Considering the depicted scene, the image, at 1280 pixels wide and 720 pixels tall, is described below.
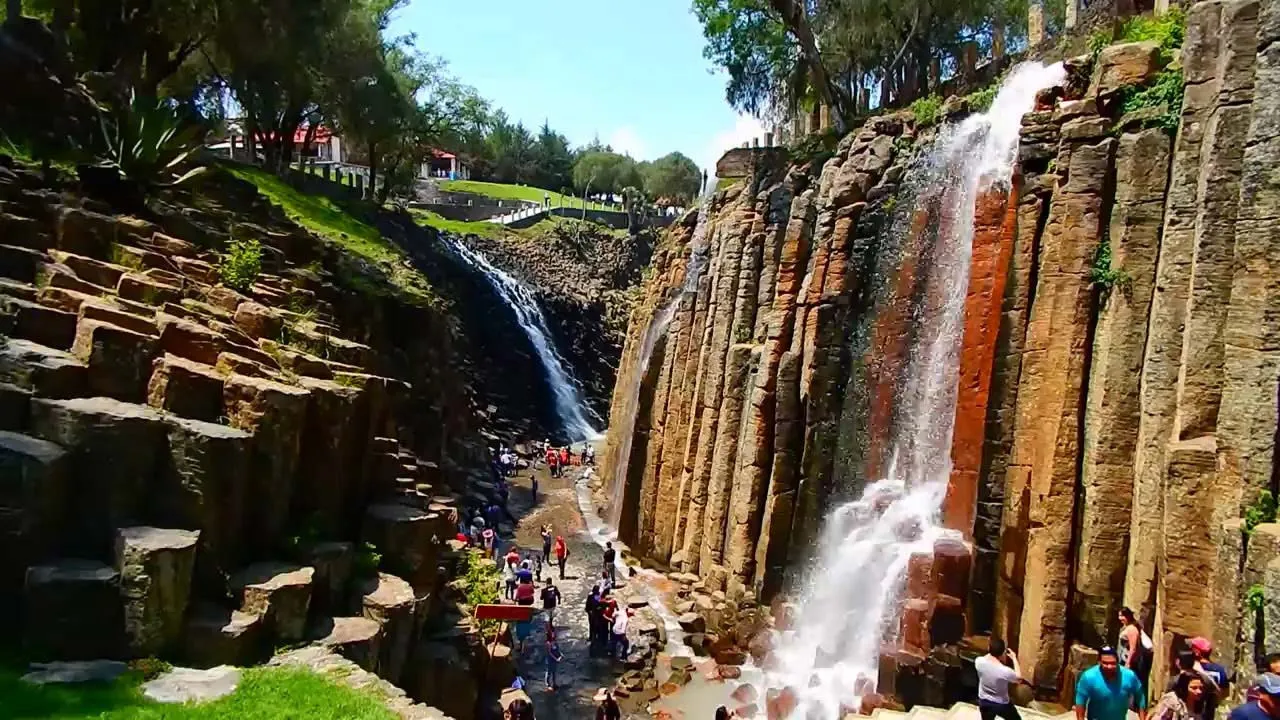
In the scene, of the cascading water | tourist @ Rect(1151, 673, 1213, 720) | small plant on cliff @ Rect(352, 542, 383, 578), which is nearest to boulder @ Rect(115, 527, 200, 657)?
small plant on cliff @ Rect(352, 542, 383, 578)

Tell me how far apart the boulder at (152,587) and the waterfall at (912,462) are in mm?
10953

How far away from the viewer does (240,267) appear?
1817 centimetres

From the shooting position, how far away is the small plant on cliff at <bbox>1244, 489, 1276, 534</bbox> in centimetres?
1027

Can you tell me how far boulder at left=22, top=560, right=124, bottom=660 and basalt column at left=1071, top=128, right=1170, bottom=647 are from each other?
12326 millimetres

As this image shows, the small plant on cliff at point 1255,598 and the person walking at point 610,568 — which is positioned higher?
the small plant on cliff at point 1255,598

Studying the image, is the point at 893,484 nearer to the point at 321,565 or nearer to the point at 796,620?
the point at 796,620

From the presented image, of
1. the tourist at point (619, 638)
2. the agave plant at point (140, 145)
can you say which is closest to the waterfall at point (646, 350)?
the tourist at point (619, 638)

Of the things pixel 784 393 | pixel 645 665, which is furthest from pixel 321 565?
pixel 784 393

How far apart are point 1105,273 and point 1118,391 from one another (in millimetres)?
1914

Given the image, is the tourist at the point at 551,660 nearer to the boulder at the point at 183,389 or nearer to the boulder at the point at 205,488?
A: the boulder at the point at 205,488

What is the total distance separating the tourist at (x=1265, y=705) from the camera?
24.6 ft

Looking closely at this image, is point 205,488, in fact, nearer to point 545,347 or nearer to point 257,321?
point 257,321

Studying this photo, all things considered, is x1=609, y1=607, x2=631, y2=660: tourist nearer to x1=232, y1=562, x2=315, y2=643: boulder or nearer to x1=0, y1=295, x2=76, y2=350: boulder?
x1=232, y1=562, x2=315, y2=643: boulder

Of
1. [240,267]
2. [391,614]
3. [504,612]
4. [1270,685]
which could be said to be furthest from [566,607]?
[1270,685]
